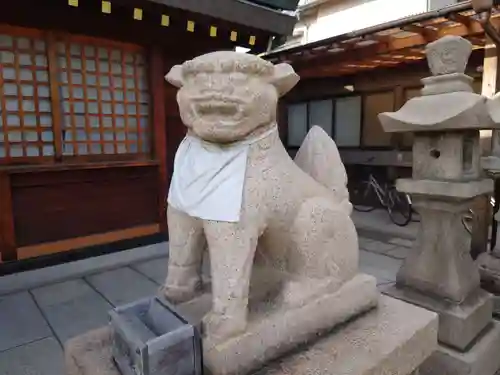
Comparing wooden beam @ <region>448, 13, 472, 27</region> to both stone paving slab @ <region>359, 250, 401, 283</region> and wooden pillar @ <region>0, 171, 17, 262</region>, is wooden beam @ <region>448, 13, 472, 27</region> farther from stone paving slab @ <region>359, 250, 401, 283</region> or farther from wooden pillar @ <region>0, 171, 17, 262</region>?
wooden pillar @ <region>0, 171, 17, 262</region>

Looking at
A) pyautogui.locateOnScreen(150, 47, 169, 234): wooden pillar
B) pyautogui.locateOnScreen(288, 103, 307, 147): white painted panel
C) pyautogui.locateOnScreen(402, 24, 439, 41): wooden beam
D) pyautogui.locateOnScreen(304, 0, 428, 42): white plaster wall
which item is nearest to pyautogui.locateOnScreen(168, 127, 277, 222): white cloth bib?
pyautogui.locateOnScreen(150, 47, 169, 234): wooden pillar

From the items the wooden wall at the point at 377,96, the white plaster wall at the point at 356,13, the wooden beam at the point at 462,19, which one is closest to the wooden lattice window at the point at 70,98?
the wooden beam at the point at 462,19

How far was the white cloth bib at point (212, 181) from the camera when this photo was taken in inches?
47.9

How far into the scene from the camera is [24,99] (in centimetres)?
389

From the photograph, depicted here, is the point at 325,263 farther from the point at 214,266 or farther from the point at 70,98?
the point at 70,98

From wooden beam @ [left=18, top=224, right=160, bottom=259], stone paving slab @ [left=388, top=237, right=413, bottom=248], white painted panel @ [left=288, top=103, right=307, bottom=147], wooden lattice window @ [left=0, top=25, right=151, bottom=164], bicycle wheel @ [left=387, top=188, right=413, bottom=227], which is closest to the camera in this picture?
wooden lattice window @ [left=0, top=25, right=151, bottom=164]

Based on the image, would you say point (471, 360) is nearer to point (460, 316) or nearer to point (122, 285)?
point (460, 316)

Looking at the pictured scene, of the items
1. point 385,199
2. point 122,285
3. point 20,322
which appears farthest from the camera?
point 385,199

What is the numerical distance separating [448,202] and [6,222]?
4.10 m

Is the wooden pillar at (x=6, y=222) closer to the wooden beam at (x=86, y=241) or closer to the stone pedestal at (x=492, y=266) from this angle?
the wooden beam at (x=86, y=241)

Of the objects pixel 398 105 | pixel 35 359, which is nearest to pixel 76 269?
pixel 35 359

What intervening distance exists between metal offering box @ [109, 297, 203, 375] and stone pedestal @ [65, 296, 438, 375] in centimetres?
14

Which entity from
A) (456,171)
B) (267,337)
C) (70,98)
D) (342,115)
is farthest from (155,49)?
(342,115)

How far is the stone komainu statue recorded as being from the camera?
1201 millimetres
